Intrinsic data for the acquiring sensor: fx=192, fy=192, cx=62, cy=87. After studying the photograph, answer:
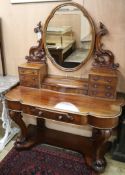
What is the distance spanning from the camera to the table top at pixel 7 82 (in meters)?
2.02

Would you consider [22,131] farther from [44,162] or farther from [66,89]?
[66,89]

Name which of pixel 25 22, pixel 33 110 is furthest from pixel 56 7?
pixel 33 110

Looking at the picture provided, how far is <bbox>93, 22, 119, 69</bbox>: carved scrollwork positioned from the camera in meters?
1.83

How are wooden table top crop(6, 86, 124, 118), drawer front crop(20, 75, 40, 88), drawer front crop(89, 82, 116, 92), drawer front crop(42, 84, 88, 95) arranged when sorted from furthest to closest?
drawer front crop(20, 75, 40, 88) → drawer front crop(42, 84, 88, 95) → drawer front crop(89, 82, 116, 92) → wooden table top crop(6, 86, 124, 118)

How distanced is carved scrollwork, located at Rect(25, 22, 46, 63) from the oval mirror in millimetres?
61

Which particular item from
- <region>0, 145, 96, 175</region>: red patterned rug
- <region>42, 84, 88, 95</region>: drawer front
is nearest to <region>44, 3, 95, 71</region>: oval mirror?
<region>42, 84, 88, 95</region>: drawer front

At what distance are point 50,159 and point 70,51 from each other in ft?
3.84

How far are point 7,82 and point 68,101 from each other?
0.80 metres

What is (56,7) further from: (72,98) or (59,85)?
(72,98)

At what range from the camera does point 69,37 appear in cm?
Result: 193

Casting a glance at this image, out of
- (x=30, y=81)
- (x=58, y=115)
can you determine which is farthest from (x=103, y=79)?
(x=30, y=81)

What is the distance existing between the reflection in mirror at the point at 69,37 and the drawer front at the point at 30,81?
0.99ft

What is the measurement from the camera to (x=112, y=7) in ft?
5.64

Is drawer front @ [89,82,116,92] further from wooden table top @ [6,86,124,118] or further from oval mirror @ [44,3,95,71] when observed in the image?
oval mirror @ [44,3,95,71]
